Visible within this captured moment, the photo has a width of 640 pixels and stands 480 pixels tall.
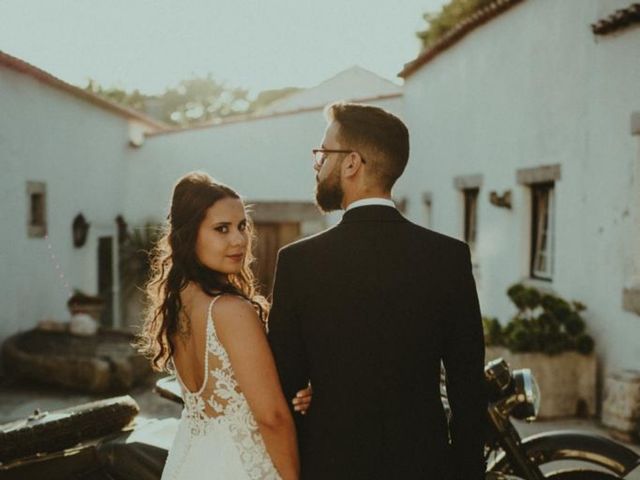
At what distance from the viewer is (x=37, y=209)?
1173cm

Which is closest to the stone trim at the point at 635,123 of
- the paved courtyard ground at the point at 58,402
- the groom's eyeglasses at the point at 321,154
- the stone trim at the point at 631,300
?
the stone trim at the point at 631,300

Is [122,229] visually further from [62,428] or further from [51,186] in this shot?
[62,428]

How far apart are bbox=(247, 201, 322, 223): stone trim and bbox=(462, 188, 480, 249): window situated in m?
3.50

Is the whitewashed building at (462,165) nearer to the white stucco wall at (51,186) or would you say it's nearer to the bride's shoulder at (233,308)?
the white stucco wall at (51,186)

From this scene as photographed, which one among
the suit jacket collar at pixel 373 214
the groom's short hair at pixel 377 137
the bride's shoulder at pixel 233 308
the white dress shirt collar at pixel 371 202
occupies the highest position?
the groom's short hair at pixel 377 137

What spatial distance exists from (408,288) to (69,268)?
11.9 meters

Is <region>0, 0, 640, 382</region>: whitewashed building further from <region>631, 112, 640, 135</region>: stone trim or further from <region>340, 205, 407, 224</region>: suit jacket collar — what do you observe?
<region>340, 205, 407, 224</region>: suit jacket collar

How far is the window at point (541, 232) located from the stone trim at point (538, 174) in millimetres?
194

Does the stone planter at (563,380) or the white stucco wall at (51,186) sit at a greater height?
the white stucco wall at (51,186)

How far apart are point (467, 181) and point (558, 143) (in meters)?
3.35

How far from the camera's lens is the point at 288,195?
15.3 meters

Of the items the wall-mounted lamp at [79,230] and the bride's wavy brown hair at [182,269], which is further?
the wall-mounted lamp at [79,230]

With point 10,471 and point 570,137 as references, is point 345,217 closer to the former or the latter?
point 10,471

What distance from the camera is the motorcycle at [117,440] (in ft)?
8.50
